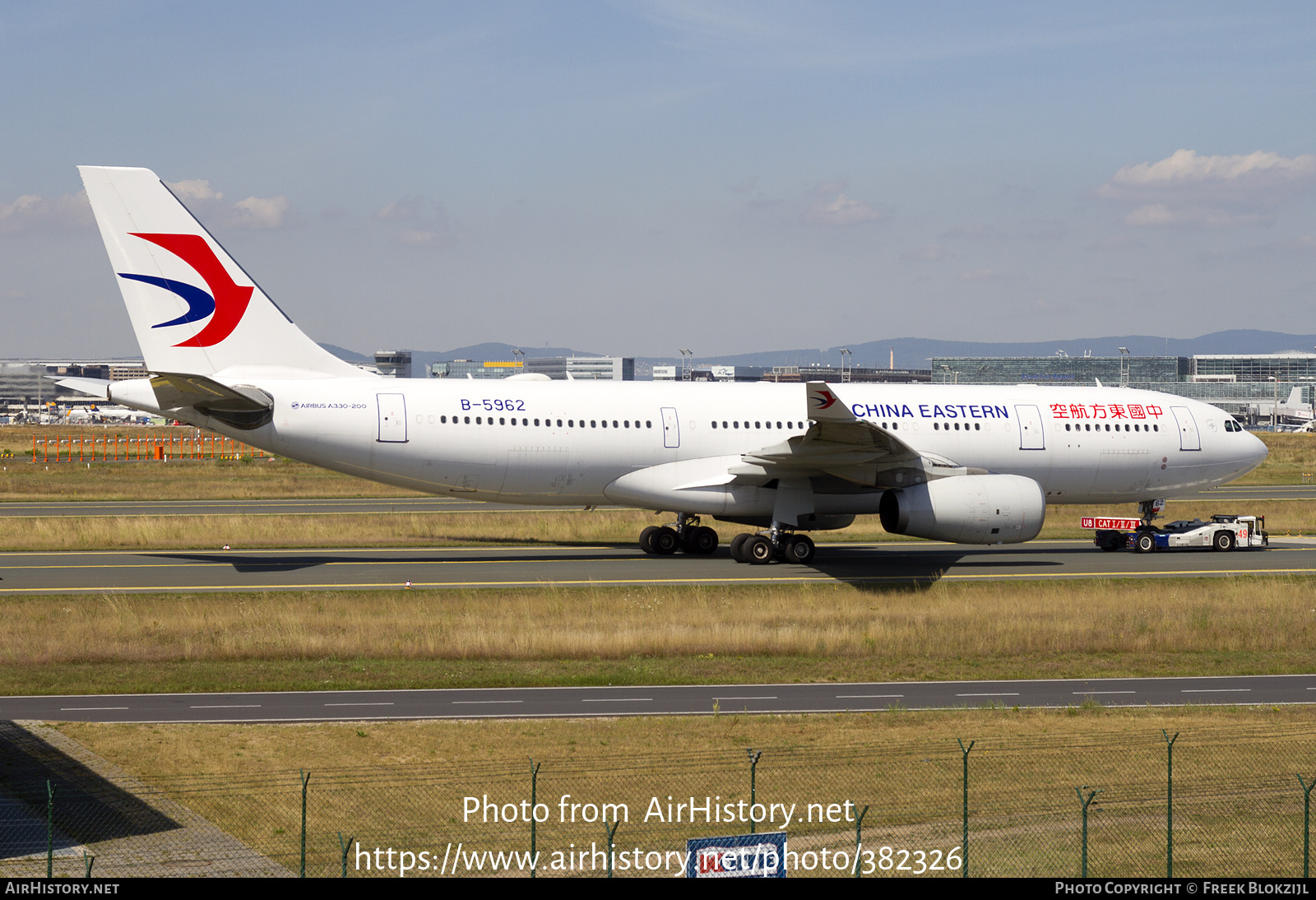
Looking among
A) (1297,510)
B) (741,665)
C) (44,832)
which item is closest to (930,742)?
(741,665)

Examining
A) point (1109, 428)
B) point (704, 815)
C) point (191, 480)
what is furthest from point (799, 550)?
point (191, 480)

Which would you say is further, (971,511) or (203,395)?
(971,511)

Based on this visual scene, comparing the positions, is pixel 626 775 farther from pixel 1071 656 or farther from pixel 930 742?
pixel 1071 656

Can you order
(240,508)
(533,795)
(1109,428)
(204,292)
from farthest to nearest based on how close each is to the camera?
(240,508)
(1109,428)
(204,292)
(533,795)

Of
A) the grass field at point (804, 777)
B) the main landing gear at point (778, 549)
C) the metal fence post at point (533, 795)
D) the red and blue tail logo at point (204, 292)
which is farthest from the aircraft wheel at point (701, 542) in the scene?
the metal fence post at point (533, 795)

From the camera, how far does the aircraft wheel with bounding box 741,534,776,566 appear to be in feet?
111

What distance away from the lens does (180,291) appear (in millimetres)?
31375

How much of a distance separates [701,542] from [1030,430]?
10990 millimetres

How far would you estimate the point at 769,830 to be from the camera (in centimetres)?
1264

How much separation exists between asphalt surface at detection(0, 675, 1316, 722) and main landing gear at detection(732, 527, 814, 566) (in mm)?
12254

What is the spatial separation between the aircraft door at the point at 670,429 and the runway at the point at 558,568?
3.50 meters

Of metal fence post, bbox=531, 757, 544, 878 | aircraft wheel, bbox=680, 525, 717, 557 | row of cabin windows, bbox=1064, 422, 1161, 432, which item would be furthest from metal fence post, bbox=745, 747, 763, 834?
row of cabin windows, bbox=1064, 422, 1161, 432

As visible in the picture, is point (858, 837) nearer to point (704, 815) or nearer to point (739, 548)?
point (704, 815)

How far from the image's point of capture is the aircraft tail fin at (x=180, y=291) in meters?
30.6
